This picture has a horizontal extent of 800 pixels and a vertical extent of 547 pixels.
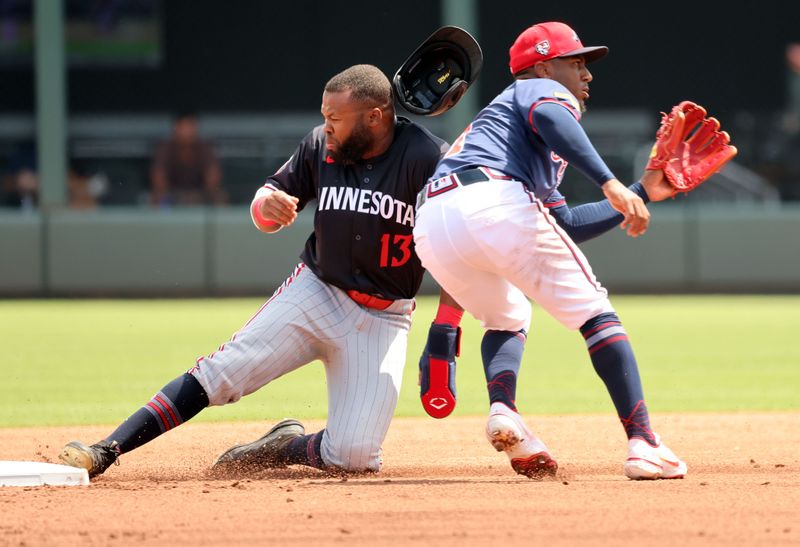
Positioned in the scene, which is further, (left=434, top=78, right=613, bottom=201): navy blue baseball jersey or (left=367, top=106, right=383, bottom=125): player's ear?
(left=367, top=106, right=383, bottom=125): player's ear

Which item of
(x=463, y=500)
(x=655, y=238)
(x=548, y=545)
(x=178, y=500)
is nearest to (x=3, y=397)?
(x=178, y=500)

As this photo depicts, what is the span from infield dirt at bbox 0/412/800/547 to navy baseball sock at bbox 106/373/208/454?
0.52 feet

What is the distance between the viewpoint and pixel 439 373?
4.86m

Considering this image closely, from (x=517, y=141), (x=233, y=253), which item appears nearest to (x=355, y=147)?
(x=517, y=141)

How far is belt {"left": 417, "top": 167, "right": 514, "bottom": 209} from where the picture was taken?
4.42m

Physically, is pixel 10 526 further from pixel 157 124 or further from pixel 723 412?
pixel 157 124

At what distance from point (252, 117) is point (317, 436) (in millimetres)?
16108

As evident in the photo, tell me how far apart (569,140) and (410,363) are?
5.32m

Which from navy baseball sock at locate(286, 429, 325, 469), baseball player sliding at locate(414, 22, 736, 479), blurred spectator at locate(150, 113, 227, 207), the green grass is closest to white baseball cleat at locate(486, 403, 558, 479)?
baseball player sliding at locate(414, 22, 736, 479)

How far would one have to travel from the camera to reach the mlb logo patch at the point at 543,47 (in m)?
4.59

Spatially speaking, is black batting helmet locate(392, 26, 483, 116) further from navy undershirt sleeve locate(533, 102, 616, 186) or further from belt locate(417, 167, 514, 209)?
navy undershirt sleeve locate(533, 102, 616, 186)

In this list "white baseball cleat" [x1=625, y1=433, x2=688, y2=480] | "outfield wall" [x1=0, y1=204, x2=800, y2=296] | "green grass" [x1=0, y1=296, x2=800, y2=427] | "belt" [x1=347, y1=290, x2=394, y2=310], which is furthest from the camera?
"outfield wall" [x1=0, y1=204, x2=800, y2=296]

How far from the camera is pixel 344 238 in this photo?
4.87 metres

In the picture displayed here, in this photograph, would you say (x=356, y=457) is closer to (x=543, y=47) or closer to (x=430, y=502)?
(x=430, y=502)
